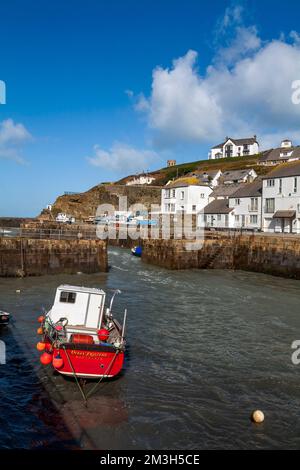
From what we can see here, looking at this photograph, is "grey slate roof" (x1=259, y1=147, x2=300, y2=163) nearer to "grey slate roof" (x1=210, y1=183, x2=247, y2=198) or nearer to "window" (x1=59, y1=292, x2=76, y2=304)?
"grey slate roof" (x1=210, y1=183, x2=247, y2=198)

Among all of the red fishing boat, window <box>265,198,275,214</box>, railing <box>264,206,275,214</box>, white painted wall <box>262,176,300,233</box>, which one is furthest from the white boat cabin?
window <box>265,198,275,214</box>

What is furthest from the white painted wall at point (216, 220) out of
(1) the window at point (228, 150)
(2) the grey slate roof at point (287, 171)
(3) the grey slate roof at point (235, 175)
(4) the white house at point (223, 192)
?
(1) the window at point (228, 150)

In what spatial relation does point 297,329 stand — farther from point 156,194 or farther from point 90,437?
point 156,194

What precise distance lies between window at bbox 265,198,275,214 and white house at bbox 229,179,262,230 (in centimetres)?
224

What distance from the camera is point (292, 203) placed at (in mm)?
46094

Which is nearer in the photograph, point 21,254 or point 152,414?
point 152,414

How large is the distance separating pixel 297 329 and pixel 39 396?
1283cm

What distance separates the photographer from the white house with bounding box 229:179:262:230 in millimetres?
52656

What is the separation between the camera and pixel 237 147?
134m

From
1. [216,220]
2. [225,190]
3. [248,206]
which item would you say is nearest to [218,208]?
[216,220]

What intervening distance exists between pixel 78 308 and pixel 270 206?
39.2m

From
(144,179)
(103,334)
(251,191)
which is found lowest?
(103,334)

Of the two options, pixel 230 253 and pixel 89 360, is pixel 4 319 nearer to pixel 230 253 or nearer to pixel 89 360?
pixel 89 360
